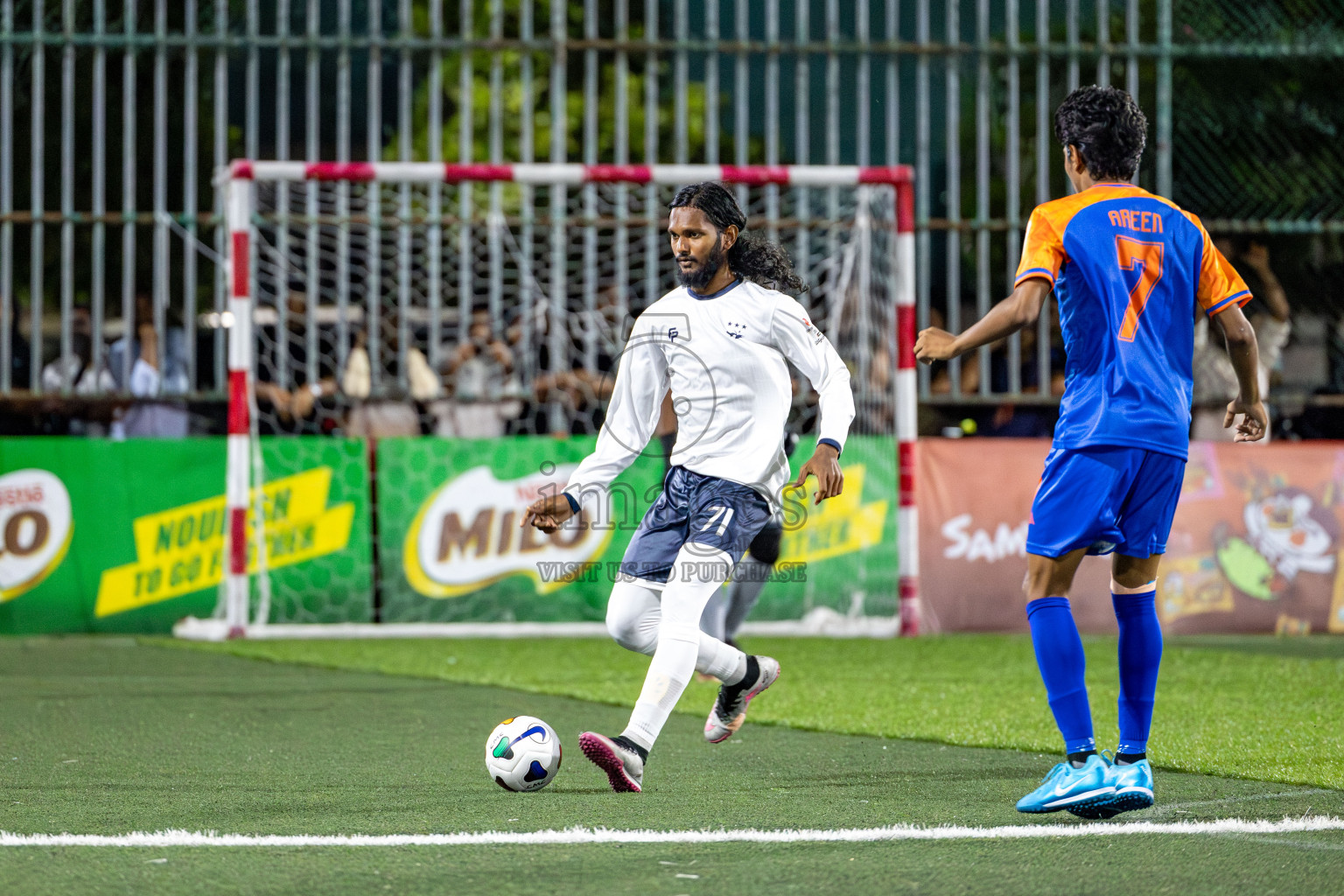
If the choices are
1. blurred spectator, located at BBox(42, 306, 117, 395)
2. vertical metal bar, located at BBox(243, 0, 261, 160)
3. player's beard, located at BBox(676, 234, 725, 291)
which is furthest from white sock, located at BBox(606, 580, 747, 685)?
vertical metal bar, located at BBox(243, 0, 261, 160)

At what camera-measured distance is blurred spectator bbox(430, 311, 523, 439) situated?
1180 centimetres

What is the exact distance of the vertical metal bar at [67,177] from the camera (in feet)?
38.8

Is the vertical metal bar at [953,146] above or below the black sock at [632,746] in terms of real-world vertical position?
above

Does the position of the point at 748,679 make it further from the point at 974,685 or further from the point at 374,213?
the point at 374,213

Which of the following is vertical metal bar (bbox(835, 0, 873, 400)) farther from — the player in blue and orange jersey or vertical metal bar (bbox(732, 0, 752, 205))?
the player in blue and orange jersey

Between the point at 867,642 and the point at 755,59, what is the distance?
16.6 feet

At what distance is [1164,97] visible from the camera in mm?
12414

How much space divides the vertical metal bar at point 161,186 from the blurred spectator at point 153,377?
4 centimetres

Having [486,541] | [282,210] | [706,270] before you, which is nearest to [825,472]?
[706,270]

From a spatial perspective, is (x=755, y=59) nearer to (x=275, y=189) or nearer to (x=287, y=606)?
(x=275, y=189)

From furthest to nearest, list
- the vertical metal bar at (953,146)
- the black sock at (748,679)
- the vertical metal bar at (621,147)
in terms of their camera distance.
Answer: the vertical metal bar at (953,146) → the vertical metal bar at (621,147) → the black sock at (748,679)

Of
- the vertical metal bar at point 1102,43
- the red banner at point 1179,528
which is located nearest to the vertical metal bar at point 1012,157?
the vertical metal bar at point 1102,43

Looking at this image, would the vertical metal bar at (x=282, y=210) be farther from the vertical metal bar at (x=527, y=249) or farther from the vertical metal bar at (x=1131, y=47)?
the vertical metal bar at (x=1131, y=47)

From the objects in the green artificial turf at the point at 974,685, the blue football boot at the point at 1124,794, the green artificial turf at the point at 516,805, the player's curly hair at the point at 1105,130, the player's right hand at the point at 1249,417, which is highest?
the player's curly hair at the point at 1105,130
